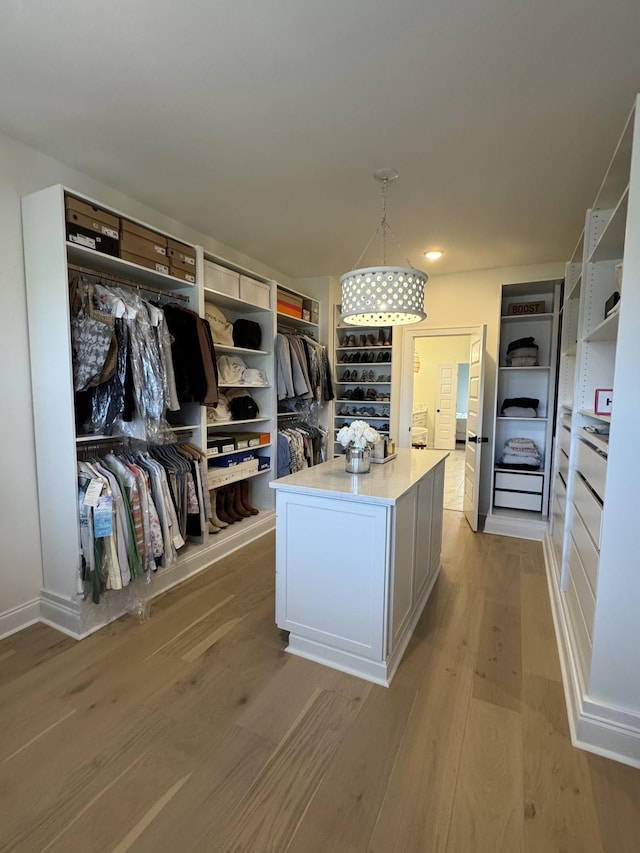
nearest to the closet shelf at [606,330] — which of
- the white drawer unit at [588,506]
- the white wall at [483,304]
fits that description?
the white drawer unit at [588,506]

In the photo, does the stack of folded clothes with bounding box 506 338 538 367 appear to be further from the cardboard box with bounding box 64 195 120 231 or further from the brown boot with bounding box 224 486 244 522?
the cardboard box with bounding box 64 195 120 231

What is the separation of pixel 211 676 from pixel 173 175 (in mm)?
2766

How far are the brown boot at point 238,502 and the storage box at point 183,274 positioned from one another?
1756mm

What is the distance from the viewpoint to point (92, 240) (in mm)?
2115

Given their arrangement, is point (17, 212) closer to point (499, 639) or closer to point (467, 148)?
point (467, 148)

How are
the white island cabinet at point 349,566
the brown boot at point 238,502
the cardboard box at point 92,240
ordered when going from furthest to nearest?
the brown boot at point 238,502
the cardboard box at point 92,240
the white island cabinet at point 349,566

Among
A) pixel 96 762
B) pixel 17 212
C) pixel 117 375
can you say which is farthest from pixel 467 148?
pixel 96 762

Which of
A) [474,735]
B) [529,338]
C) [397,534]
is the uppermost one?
[529,338]

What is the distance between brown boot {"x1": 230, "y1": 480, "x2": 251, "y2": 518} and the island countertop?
4.39ft

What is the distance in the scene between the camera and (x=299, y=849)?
1.16 meters

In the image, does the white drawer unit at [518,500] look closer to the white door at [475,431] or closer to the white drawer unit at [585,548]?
the white door at [475,431]

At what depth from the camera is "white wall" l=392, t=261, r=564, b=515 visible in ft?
13.3

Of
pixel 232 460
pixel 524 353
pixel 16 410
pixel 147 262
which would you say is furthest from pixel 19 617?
pixel 524 353

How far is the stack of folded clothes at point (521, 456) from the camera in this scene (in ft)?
12.3
